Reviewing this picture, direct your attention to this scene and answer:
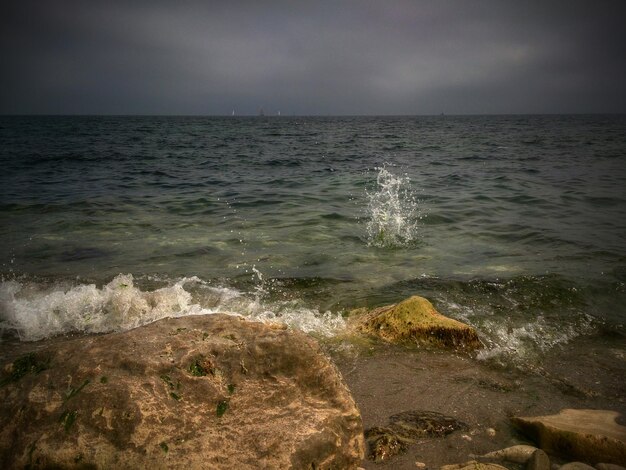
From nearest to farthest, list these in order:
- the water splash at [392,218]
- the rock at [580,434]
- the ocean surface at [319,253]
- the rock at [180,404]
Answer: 1. the rock at [180,404]
2. the rock at [580,434]
3. the ocean surface at [319,253]
4. the water splash at [392,218]

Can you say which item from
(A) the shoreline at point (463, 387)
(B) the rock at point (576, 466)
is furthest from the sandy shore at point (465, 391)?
(B) the rock at point (576, 466)

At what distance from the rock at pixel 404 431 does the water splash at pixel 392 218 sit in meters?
5.19

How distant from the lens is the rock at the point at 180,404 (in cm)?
202

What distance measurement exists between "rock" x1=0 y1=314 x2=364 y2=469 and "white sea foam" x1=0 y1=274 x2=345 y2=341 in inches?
80.7

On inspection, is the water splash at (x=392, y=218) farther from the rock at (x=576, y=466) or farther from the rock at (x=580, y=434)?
the rock at (x=576, y=466)

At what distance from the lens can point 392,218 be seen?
9.79 m

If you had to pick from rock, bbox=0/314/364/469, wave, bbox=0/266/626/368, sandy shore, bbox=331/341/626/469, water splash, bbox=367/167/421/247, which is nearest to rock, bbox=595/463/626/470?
sandy shore, bbox=331/341/626/469

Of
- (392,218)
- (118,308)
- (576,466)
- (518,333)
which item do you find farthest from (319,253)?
(576,466)

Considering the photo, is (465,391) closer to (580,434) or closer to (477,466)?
(580,434)

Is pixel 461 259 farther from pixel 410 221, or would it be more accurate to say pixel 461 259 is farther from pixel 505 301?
pixel 410 221

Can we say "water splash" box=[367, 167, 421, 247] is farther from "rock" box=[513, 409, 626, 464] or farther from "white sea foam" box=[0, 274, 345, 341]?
"rock" box=[513, 409, 626, 464]

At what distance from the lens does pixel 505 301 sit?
5.48 meters

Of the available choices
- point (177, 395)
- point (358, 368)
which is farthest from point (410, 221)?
point (177, 395)

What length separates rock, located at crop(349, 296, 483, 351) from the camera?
419cm
